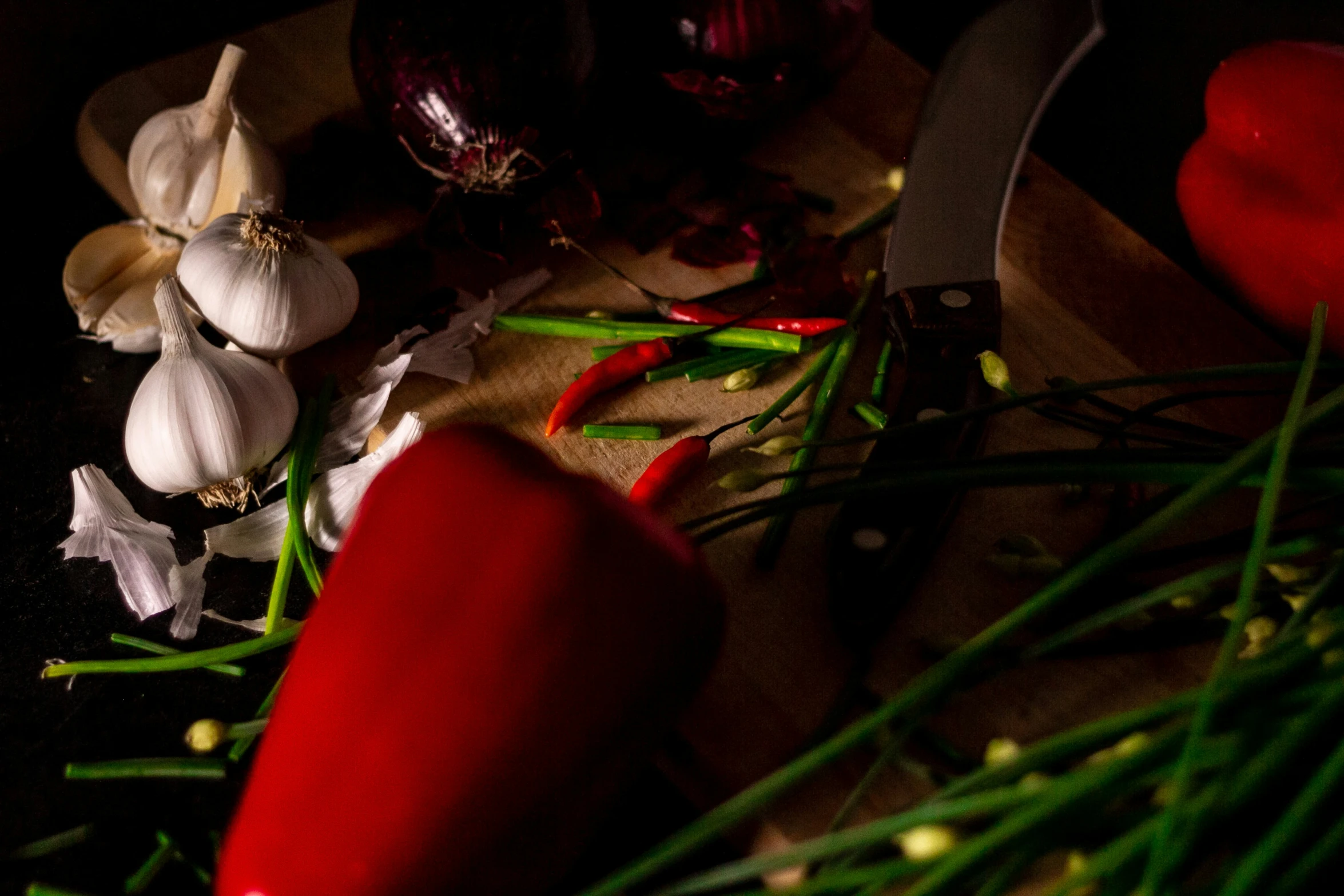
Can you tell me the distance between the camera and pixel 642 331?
0.85 metres

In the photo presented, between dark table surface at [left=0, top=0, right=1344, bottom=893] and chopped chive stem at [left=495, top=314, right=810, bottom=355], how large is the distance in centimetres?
30

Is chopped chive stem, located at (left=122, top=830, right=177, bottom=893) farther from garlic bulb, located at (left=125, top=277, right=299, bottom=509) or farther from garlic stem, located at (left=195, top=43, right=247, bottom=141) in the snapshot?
garlic stem, located at (left=195, top=43, right=247, bottom=141)

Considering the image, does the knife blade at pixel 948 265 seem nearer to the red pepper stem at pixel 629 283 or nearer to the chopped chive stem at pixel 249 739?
the red pepper stem at pixel 629 283

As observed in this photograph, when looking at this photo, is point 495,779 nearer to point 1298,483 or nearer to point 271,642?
point 271,642

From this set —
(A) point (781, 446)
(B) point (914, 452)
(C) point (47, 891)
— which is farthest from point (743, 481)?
(C) point (47, 891)

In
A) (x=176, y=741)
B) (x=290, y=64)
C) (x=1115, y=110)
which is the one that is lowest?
(x=176, y=741)

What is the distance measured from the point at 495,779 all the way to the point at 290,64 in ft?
2.79

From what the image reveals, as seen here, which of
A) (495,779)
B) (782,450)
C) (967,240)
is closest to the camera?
(495,779)

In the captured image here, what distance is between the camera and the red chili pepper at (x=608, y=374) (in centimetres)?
81

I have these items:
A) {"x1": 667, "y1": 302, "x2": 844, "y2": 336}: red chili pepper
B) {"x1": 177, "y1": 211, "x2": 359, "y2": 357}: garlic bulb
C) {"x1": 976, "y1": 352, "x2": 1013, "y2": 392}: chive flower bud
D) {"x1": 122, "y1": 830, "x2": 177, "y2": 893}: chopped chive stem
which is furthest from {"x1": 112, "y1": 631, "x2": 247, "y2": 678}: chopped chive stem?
{"x1": 976, "y1": 352, "x2": 1013, "y2": 392}: chive flower bud

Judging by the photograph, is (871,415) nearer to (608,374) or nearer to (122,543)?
(608,374)

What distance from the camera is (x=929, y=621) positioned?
0.70m

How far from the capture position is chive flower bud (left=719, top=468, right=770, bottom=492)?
635 millimetres

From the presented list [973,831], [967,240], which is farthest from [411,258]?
[973,831]
